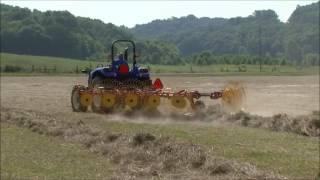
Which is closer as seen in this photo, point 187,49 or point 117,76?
point 117,76

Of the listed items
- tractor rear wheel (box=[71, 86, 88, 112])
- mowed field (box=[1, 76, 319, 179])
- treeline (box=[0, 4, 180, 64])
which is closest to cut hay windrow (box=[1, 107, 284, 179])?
mowed field (box=[1, 76, 319, 179])

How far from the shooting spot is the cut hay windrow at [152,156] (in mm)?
11875

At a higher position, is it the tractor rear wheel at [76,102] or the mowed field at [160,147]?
the tractor rear wheel at [76,102]

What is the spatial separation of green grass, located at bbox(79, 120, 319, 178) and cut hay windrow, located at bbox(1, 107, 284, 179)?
25.7 inches

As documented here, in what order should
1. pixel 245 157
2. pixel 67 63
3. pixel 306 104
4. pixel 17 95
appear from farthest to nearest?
pixel 17 95
pixel 306 104
pixel 245 157
pixel 67 63

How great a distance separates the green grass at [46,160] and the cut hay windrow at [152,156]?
1.35 feet

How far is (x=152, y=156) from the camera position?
14.4 m

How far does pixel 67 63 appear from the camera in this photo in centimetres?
1011

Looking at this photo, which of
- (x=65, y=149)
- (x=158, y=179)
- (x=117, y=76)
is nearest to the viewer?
(x=117, y=76)

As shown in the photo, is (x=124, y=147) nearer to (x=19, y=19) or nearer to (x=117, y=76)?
(x=19, y=19)

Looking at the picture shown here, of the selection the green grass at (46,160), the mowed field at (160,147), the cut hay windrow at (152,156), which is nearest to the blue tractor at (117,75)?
the mowed field at (160,147)

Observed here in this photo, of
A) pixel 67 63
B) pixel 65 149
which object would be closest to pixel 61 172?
pixel 65 149

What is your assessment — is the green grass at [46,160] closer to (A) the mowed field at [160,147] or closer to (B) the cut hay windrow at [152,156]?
(A) the mowed field at [160,147]

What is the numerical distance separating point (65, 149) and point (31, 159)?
1.43 meters
